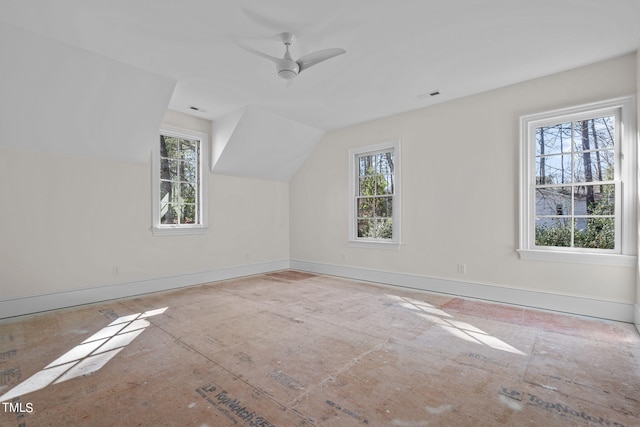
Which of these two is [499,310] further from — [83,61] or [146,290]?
[83,61]

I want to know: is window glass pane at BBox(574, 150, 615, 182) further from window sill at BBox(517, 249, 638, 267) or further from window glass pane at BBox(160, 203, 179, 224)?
window glass pane at BBox(160, 203, 179, 224)

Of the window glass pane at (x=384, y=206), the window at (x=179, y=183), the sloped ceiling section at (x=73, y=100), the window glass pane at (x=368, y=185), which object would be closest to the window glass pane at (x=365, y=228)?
the window glass pane at (x=384, y=206)

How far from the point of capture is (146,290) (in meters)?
4.54

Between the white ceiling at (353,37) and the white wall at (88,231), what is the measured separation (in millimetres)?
1569

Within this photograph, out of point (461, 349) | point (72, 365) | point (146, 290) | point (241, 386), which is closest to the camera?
point (241, 386)

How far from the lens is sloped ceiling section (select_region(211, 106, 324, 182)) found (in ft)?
16.3

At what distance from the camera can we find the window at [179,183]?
4738mm

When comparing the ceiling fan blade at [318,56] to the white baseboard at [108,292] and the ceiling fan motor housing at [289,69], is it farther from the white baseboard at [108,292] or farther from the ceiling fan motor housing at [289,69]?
the white baseboard at [108,292]

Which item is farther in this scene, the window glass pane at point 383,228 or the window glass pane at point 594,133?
the window glass pane at point 383,228

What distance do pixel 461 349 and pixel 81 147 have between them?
488 cm

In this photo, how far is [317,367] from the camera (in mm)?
2328

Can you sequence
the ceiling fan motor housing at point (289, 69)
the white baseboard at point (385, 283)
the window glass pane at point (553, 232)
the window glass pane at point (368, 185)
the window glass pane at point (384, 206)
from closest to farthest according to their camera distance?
the ceiling fan motor housing at point (289, 69) < the white baseboard at point (385, 283) < the window glass pane at point (553, 232) < the window glass pane at point (384, 206) < the window glass pane at point (368, 185)

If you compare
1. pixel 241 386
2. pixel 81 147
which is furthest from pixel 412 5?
pixel 81 147

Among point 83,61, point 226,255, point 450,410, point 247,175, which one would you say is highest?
point 83,61
